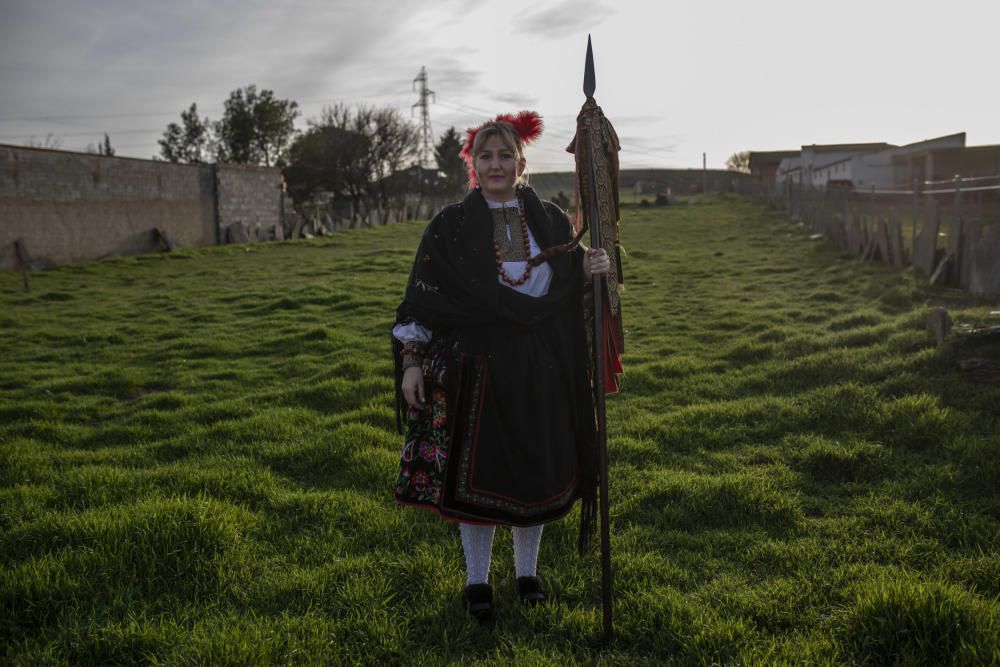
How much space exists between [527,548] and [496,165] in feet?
5.85

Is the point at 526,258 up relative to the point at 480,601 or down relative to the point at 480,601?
up

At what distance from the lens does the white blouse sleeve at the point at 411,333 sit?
3.24 m

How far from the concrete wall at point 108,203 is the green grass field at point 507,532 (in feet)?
38.8

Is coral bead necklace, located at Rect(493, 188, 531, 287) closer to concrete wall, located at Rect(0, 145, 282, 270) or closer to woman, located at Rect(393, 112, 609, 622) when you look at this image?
woman, located at Rect(393, 112, 609, 622)

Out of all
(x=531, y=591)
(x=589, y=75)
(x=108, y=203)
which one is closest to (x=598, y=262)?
(x=589, y=75)

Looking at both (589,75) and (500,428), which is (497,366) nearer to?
(500,428)

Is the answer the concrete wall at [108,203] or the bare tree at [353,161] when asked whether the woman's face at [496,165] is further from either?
the bare tree at [353,161]

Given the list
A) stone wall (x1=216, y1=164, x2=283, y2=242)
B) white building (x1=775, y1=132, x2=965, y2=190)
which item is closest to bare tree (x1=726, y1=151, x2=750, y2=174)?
white building (x1=775, y1=132, x2=965, y2=190)

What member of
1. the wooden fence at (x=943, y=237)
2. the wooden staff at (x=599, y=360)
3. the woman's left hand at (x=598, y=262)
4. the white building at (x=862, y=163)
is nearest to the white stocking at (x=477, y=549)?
the wooden staff at (x=599, y=360)

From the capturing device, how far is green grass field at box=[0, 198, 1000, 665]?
2992 mm

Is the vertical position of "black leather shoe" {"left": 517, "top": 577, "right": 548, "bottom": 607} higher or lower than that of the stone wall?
lower

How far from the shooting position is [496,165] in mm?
3221

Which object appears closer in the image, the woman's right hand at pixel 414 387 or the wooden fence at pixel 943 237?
the woman's right hand at pixel 414 387

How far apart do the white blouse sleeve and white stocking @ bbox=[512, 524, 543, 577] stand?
1.01m
